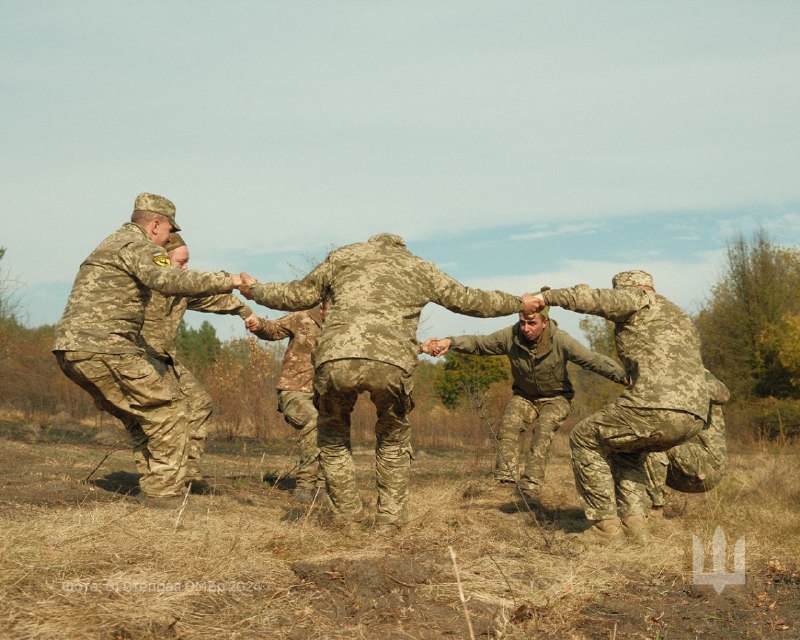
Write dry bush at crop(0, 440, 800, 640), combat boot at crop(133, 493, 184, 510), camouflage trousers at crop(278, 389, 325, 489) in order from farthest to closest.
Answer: camouflage trousers at crop(278, 389, 325, 489)
combat boot at crop(133, 493, 184, 510)
dry bush at crop(0, 440, 800, 640)

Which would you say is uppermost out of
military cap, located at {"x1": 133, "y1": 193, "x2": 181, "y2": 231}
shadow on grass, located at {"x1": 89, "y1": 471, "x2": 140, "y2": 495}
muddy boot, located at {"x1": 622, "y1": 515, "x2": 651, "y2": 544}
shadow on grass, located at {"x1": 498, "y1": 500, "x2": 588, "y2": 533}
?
military cap, located at {"x1": 133, "y1": 193, "x2": 181, "y2": 231}

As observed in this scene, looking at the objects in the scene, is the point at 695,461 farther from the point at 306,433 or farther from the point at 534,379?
the point at 306,433

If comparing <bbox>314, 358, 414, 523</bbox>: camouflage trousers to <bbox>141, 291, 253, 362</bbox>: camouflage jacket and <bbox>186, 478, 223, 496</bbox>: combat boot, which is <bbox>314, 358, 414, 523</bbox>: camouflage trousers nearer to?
<bbox>186, 478, 223, 496</bbox>: combat boot

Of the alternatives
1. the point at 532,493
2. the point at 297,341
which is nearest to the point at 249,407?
the point at 297,341

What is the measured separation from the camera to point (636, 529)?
6.77 m

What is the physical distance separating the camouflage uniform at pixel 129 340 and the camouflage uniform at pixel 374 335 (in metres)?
0.88

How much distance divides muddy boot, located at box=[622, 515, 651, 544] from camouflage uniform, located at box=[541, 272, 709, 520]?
0.05m

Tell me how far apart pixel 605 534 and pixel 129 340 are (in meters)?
4.11

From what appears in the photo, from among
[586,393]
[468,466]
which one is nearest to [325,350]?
[468,466]

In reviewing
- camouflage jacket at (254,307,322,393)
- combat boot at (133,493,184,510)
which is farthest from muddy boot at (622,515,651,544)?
combat boot at (133,493,184,510)

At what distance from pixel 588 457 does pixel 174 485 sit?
3.41 metres

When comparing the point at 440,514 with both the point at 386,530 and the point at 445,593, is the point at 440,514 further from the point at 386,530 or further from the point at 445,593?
the point at 445,593

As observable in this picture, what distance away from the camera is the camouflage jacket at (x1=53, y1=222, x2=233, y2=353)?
671 cm

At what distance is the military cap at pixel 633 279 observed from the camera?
268 inches
